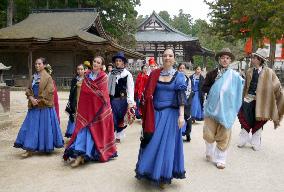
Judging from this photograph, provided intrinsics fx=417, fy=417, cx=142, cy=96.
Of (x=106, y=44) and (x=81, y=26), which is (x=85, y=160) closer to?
(x=106, y=44)

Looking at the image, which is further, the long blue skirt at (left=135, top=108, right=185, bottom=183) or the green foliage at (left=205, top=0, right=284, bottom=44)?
the green foliage at (left=205, top=0, right=284, bottom=44)

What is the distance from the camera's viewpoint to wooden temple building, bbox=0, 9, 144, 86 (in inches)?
925

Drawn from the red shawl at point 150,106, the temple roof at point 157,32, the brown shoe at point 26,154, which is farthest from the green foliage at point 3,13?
the red shawl at point 150,106

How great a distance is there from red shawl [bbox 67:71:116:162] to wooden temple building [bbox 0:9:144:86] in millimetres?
16732

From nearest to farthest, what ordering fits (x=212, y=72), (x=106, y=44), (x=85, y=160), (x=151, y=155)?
(x=151, y=155)
(x=85, y=160)
(x=212, y=72)
(x=106, y=44)

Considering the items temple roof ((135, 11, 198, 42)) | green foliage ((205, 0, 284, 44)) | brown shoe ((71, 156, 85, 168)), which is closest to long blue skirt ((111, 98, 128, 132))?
brown shoe ((71, 156, 85, 168))

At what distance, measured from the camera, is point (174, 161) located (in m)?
5.31

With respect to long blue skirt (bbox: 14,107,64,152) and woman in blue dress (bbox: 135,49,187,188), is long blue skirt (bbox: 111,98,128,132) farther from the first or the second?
woman in blue dress (bbox: 135,49,187,188)

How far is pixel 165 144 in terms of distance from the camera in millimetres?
5223

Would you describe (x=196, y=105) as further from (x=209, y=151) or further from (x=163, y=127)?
(x=163, y=127)

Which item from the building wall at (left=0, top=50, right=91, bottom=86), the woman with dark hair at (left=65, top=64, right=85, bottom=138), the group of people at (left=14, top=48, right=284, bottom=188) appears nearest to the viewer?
the group of people at (left=14, top=48, right=284, bottom=188)

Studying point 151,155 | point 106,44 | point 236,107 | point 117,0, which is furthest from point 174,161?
point 117,0

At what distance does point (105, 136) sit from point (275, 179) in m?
2.61

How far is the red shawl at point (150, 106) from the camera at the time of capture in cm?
524
